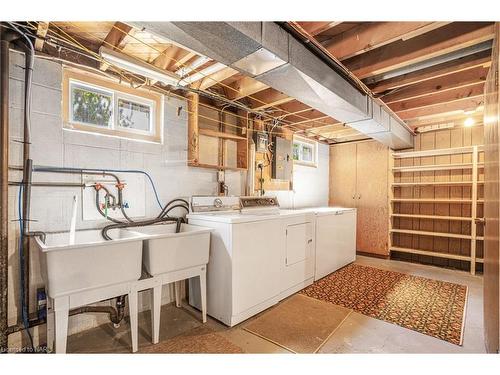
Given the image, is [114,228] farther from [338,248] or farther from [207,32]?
[338,248]

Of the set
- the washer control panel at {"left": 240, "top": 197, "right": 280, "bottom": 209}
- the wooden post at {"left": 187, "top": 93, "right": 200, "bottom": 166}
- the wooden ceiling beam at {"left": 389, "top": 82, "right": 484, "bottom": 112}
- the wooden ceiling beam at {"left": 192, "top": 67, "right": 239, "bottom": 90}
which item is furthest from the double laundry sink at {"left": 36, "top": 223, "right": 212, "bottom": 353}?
the wooden ceiling beam at {"left": 389, "top": 82, "right": 484, "bottom": 112}

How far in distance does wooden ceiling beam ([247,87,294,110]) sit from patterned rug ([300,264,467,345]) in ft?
7.37

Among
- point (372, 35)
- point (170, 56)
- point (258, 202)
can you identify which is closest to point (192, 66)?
point (170, 56)

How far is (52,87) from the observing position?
75.8 inches

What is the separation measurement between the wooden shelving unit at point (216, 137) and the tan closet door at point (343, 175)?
250 cm

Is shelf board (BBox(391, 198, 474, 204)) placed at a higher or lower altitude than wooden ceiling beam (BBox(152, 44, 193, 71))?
lower

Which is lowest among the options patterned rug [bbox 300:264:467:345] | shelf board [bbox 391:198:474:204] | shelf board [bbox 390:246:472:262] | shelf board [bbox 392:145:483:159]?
patterned rug [bbox 300:264:467:345]

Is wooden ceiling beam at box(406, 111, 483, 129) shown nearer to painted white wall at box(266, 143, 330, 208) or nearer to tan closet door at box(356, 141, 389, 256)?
tan closet door at box(356, 141, 389, 256)

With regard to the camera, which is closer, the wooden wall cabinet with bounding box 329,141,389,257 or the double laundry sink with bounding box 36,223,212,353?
the double laundry sink with bounding box 36,223,212,353

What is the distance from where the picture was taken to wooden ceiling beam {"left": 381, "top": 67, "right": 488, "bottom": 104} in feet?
7.63

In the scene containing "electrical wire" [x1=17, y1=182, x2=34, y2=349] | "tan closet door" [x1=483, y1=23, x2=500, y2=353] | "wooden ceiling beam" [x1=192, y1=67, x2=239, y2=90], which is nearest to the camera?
"tan closet door" [x1=483, y1=23, x2=500, y2=353]

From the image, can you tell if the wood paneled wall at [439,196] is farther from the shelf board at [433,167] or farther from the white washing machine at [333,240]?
the white washing machine at [333,240]

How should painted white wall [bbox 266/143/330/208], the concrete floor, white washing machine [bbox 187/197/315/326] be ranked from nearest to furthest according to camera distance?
the concrete floor → white washing machine [bbox 187/197/315/326] → painted white wall [bbox 266/143/330/208]

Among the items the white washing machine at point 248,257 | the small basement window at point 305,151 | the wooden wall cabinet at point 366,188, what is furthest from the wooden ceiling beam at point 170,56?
the wooden wall cabinet at point 366,188
